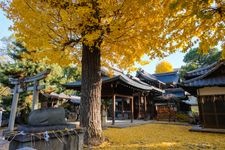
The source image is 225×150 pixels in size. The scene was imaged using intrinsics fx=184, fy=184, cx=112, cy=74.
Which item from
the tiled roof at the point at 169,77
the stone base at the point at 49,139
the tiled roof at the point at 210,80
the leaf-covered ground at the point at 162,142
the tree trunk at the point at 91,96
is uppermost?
the tiled roof at the point at 169,77

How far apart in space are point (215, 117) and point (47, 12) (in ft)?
34.2

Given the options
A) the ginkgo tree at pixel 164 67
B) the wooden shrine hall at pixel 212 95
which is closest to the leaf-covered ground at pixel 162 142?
the wooden shrine hall at pixel 212 95

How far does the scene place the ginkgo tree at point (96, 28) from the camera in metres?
5.21

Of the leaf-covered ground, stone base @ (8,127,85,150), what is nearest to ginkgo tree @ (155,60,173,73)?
the leaf-covered ground

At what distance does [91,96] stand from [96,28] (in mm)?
2384

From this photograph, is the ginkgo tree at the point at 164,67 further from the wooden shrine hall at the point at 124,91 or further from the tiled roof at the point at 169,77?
the wooden shrine hall at the point at 124,91

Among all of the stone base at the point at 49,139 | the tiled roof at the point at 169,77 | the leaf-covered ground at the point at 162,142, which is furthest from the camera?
the tiled roof at the point at 169,77

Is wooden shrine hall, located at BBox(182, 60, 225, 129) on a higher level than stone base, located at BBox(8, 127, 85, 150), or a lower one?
higher

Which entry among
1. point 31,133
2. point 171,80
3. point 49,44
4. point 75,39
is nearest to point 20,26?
point 49,44

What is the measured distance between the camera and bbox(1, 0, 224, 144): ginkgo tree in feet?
17.1

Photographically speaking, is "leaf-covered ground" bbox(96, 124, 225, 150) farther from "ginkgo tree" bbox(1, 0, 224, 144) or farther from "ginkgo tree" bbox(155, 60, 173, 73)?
"ginkgo tree" bbox(155, 60, 173, 73)

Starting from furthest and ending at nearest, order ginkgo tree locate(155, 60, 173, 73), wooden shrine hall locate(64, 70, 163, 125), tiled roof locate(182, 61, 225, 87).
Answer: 1. ginkgo tree locate(155, 60, 173, 73)
2. wooden shrine hall locate(64, 70, 163, 125)
3. tiled roof locate(182, 61, 225, 87)

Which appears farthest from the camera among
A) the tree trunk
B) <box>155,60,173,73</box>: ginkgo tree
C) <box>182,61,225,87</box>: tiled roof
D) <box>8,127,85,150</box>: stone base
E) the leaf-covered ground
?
<box>155,60,173,73</box>: ginkgo tree

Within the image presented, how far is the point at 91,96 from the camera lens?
261 inches
